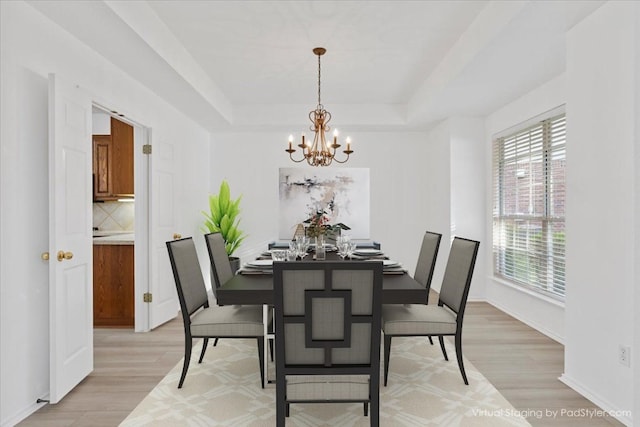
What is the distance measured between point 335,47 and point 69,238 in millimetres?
2626

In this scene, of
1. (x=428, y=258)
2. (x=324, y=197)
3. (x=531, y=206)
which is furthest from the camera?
(x=324, y=197)

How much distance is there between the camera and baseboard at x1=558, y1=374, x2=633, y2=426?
2.22 m

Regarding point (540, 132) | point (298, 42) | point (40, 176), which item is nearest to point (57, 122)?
point (40, 176)

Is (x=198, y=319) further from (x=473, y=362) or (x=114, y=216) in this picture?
(x=114, y=216)

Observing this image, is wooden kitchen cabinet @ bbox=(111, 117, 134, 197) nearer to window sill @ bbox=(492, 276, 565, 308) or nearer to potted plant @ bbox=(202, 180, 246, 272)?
potted plant @ bbox=(202, 180, 246, 272)

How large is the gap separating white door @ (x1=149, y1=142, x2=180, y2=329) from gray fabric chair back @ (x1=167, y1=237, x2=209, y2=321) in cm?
133

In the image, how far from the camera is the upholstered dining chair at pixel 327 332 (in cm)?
178

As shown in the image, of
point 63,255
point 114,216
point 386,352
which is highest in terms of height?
point 114,216

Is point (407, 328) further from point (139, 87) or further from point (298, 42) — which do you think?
point (139, 87)

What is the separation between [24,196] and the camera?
237 cm

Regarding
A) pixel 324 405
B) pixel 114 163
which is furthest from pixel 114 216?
pixel 324 405

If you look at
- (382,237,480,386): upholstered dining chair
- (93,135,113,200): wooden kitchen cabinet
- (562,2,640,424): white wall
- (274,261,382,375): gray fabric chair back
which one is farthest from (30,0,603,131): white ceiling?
(274,261,382,375): gray fabric chair back

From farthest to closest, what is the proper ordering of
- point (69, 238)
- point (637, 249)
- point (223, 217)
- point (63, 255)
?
point (223, 217), point (69, 238), point (63, 255), point (637, 249)

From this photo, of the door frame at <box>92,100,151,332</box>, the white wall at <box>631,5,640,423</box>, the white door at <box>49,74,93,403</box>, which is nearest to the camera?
the white wall at <box>631,5,640,423</box>
